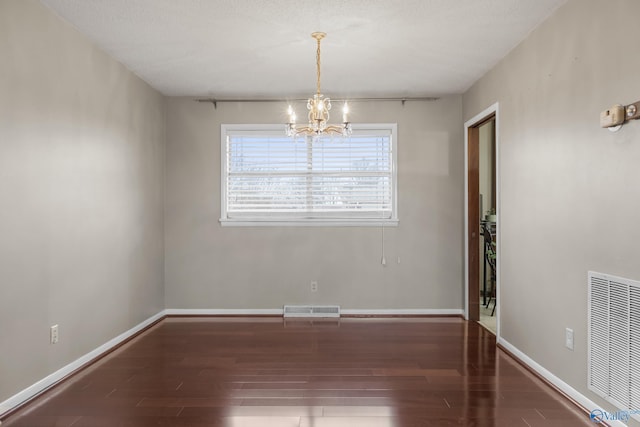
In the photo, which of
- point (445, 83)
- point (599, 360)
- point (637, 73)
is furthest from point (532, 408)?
point (445, 83)

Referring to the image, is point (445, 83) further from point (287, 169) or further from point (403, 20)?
point (287, 169)

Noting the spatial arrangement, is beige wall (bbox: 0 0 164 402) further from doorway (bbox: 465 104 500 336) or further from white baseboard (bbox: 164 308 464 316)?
doorway (bbox: 465 104 500 336)

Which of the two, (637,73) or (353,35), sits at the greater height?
(353,35)

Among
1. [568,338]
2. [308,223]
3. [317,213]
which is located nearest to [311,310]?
[308,223]

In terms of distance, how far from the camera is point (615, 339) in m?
2.26

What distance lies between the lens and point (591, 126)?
249 cm

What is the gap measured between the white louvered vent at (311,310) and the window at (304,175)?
105 centimetres

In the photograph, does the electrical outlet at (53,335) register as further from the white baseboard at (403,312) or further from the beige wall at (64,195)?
the white baseboard at (403,312)

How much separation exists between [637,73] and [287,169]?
349 cm

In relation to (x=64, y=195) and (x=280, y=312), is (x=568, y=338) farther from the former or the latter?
(x=64, y=195)

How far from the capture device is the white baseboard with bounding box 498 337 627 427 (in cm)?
245

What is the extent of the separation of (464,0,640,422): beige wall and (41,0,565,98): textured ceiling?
0.36 meters

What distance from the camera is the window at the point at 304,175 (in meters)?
4.93

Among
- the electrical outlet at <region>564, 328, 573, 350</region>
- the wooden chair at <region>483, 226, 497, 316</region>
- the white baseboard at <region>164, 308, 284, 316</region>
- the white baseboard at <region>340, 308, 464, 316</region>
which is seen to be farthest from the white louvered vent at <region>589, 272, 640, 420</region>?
the white baseboard at <region>164, 308, 284, 316</region>
